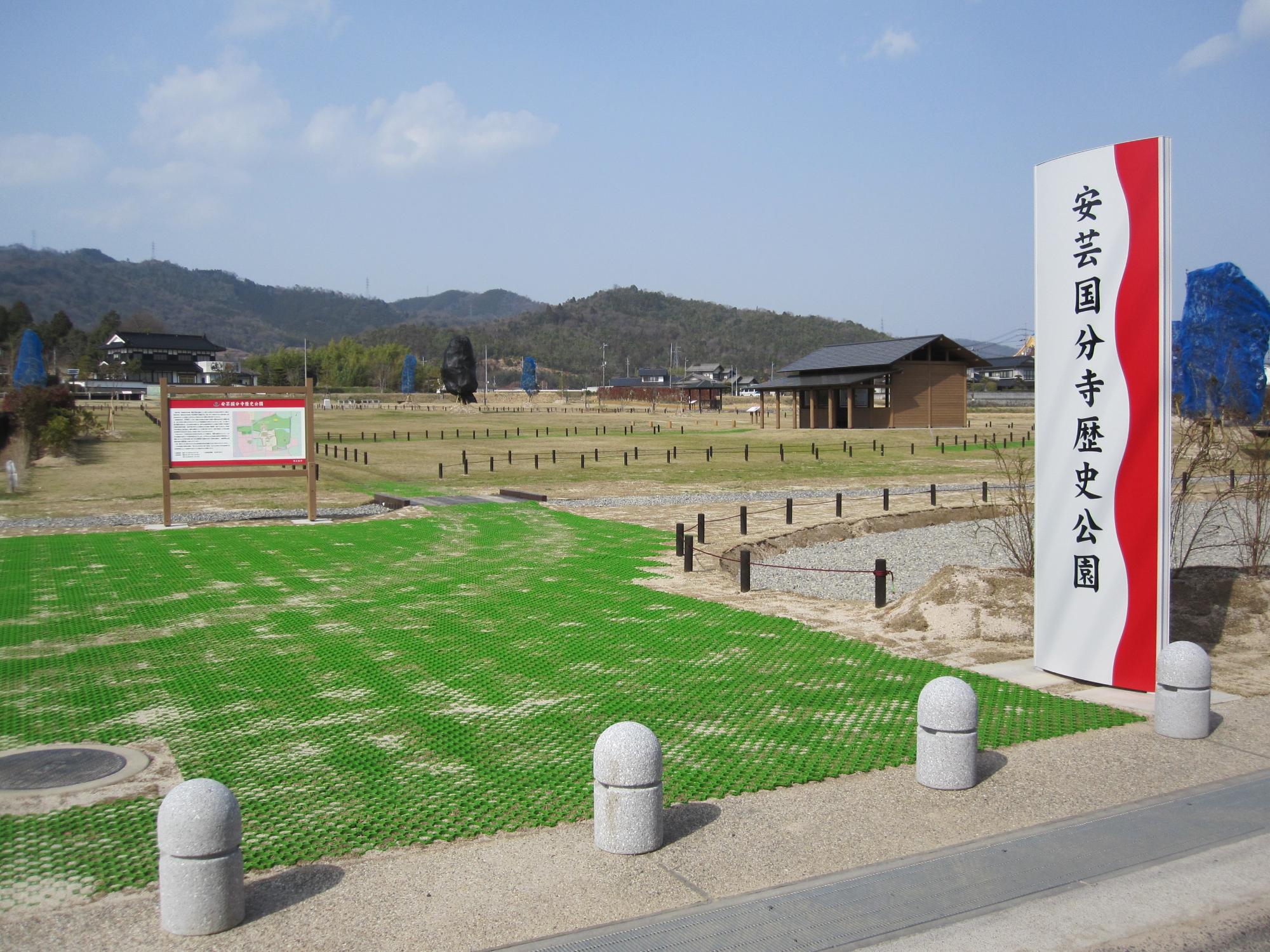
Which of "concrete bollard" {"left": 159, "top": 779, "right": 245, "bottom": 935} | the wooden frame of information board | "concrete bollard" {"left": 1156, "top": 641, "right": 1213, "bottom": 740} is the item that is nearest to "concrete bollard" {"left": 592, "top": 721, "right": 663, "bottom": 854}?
"concrete bollard" {"left": 159, "top": 779, "right": 245, "bottom": 935}

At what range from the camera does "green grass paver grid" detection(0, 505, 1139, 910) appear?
556 centimetres

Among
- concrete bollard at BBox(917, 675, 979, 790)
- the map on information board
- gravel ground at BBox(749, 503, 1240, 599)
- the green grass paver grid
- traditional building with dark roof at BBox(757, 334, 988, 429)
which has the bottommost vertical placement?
gravel ground at BBox(749, 503, 1240, 599)

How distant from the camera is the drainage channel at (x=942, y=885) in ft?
13.8

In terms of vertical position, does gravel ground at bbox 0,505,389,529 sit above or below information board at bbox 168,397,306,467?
below

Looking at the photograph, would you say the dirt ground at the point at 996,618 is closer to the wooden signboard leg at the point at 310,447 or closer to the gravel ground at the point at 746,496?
the wooden signboard leg at the point at 310,447

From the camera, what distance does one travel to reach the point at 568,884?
4707 mm

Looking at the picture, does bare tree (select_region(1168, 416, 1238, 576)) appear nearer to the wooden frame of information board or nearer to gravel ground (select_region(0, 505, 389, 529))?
the wooden frame of information board

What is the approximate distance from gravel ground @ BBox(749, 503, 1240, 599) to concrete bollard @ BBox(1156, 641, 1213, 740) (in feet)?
19.3

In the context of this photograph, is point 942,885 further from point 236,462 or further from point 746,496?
point 746,496

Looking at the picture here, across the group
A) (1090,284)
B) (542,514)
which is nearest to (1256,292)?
(542,514)

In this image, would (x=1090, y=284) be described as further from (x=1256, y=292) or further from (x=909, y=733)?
(x=1256, y=292)

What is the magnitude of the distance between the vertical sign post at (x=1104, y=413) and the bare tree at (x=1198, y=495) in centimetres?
41

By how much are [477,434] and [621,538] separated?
1560 inches

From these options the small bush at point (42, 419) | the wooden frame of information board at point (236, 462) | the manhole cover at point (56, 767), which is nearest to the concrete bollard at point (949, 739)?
the manhole cover at point (56, 767)
